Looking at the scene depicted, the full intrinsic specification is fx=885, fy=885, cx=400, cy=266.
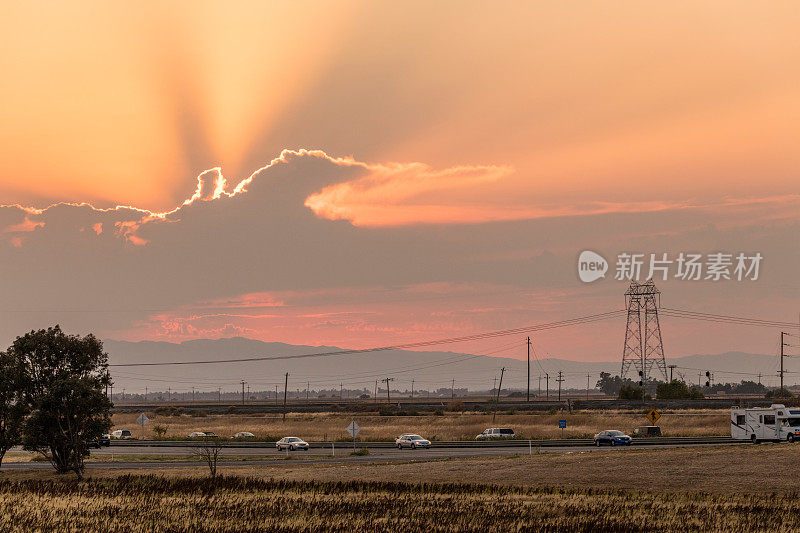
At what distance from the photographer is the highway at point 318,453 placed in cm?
6900

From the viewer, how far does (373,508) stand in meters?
39.6

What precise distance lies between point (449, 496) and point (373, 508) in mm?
5701

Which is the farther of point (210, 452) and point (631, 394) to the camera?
point (631, 394)

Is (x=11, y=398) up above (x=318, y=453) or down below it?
above

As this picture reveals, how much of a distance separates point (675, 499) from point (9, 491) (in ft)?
116

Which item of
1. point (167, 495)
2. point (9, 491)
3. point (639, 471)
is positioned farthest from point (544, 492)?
point (9, 491)

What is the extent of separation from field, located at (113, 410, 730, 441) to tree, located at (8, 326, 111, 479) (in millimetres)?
41617

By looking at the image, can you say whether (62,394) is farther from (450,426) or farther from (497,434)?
(450,426)

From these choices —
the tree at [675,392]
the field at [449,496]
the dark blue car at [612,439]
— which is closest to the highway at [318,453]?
the dark blue car at [612,439]

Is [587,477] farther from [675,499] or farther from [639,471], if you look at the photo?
[675,499]

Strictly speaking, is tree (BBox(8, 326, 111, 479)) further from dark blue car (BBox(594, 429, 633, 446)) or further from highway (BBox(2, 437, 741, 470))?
dark blue car (BBox(594, 429, 633, 446))

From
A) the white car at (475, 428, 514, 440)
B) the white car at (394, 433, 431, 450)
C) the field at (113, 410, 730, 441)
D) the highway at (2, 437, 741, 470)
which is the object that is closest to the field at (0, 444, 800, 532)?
the highway at (2, 437, 741, 470)

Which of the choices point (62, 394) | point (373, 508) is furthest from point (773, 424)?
point (62, 394)

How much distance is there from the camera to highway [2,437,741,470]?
69000 mm
